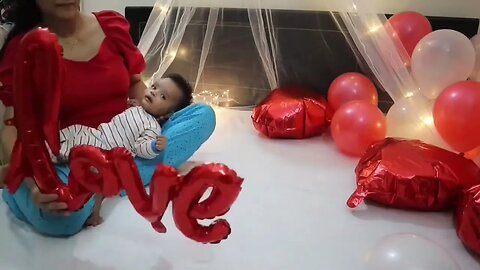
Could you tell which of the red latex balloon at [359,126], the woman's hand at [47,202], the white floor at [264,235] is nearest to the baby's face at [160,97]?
the white floor at [264,235]

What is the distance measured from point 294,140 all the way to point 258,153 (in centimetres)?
21

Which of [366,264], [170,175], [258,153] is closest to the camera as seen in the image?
[170,175]

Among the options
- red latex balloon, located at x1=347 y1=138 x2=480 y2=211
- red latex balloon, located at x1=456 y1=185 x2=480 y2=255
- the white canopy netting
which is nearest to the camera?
red latex balloon, located at x1=456 y1=185 x2=480 y2=255

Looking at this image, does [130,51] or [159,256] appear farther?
[130,51]

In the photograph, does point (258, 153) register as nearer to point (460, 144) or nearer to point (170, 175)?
point (460, 144)

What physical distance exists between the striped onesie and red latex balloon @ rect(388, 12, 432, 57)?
1.01 m

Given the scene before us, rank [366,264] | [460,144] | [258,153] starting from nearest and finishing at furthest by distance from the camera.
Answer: [366,264]
[460,144]
[258,153]

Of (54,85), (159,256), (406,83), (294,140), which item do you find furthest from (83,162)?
(406,83)

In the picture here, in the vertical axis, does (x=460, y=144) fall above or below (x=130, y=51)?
below

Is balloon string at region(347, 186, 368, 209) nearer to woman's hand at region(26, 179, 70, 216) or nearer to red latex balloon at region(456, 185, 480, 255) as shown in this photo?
red latex balloon at region(456, 185, 480, 255)

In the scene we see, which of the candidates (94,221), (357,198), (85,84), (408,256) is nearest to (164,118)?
(85,84)

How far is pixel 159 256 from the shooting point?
4.54ft

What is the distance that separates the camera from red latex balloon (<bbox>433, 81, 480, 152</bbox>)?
1748 mm

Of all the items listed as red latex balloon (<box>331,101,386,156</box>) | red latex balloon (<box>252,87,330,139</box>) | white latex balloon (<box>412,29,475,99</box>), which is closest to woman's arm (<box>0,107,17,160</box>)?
red latex balloon (<box>252,87,330,139</box>)
